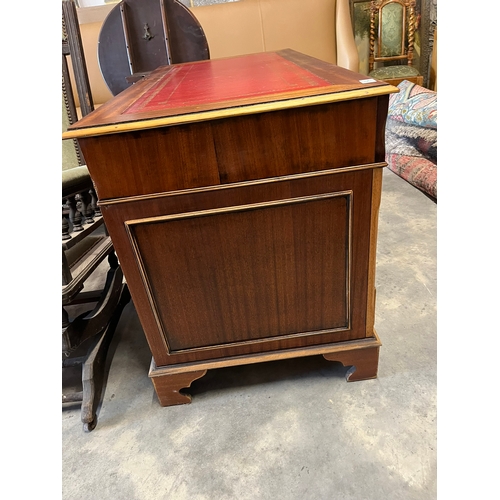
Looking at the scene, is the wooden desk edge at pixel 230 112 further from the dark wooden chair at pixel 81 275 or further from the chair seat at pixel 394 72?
the chair seat at pixel 394 72

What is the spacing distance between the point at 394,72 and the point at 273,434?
400cm

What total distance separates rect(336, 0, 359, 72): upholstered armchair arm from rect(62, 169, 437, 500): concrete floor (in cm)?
309

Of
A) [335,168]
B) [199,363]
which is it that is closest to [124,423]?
[199,363]

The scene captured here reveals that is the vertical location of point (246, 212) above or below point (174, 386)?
above

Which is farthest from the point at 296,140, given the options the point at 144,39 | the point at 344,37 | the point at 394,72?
the point at 394,72

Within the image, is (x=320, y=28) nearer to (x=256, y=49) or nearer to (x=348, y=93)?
(x=256, y=49)

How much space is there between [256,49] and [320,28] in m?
0.67

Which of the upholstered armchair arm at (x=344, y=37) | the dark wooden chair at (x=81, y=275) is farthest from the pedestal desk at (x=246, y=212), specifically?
the upholstered armchair arm at (x=344, y=37)

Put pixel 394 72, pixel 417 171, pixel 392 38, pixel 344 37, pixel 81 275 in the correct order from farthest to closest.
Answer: pixel 392 38 < pixel 394 72 < pixel 344 37 < pixel 417 171 < pixel 81 275

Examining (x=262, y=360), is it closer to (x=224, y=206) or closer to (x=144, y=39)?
(x=224, y=206)

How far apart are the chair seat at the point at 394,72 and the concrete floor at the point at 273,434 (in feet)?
10.6

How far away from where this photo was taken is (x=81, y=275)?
1.16 metres

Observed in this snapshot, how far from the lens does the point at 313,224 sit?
95cm

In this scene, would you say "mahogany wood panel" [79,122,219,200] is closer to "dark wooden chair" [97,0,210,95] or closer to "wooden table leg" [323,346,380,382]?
"wooden table leg" [323,346,380,382]
